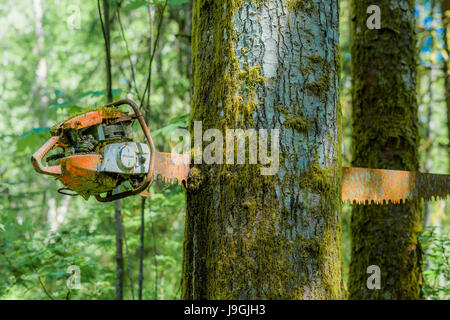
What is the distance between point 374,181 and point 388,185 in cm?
10

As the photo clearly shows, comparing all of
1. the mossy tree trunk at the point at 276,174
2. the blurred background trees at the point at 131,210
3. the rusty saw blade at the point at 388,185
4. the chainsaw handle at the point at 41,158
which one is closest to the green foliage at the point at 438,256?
the blurred background trees at the point at 131,210

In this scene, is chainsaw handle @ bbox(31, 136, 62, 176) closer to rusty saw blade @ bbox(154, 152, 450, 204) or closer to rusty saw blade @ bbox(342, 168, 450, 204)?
rusty saw blade @ bbox(154, 152, 450, 204)

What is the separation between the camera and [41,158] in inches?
61.2

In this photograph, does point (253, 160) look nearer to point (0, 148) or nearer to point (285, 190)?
point (285, 190)

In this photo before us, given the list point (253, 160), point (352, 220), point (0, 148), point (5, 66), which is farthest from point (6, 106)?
point (253, 160)

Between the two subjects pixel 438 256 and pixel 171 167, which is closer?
pixel 171 167

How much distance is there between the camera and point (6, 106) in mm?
18266

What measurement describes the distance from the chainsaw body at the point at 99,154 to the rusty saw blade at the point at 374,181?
91 mm

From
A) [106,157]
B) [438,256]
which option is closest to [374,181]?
[106,157]

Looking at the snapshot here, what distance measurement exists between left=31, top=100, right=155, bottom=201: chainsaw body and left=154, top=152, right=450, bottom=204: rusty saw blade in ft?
0.30

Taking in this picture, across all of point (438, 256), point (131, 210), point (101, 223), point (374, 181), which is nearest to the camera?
point (374, 181)

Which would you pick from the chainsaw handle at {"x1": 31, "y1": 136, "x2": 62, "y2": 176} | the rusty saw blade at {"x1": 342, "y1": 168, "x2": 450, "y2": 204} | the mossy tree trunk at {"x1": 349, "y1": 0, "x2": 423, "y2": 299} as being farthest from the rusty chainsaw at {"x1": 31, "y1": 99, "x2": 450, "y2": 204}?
the mossy tree trunk at {"x1": 349, "y1": 0, "x2": 423, "y2": 299}

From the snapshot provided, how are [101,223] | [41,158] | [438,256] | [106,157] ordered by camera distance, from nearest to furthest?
[41,158] → [106,157] → [438,256] → [101,223]

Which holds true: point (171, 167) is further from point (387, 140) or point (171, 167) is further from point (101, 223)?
point (101, 223)
